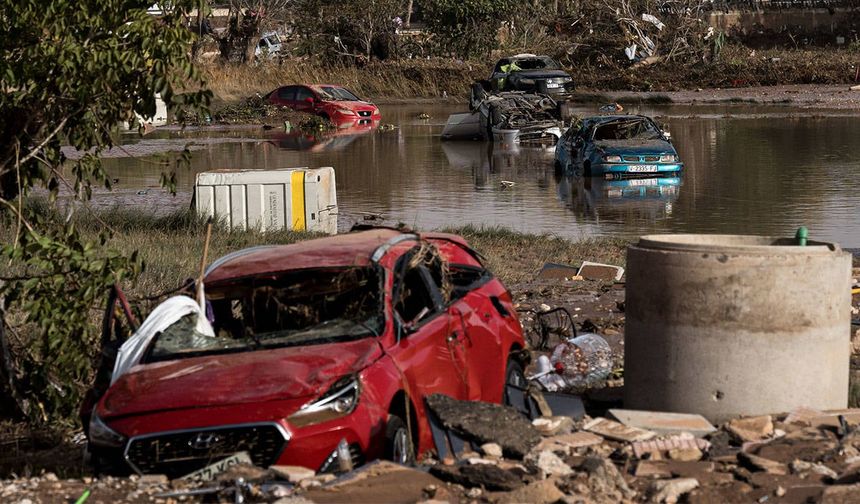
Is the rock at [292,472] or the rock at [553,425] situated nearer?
the rock at [292,472]

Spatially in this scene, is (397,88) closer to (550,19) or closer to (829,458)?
(550,19)

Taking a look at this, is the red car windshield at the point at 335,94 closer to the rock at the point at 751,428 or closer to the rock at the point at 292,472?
the rock at the point at 751,428

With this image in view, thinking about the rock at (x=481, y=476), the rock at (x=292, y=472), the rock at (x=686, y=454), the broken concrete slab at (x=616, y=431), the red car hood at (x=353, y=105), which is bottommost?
the rock at (x=686, y=454)

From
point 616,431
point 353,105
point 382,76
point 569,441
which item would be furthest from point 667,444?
point 382,76

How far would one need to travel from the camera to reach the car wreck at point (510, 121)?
39062 millimetres

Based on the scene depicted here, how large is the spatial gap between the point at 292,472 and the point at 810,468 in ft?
9.12

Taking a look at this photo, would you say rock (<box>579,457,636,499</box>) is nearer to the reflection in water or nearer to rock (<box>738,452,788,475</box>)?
rock (<box>738,452,788,475</box>)

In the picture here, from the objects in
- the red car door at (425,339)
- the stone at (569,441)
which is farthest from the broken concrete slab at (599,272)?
the stone at (569,441)

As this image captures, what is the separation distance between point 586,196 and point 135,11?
1717cm

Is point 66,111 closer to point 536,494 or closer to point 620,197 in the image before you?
point 536,494

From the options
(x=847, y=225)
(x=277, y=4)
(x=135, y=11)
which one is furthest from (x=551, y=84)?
(x=135, y=11)

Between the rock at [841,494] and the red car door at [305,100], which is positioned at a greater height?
the red car door at [305,100]

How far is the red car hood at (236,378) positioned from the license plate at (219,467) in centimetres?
29

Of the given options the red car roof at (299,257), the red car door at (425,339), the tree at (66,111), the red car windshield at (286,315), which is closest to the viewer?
the red car door at (425,339)
